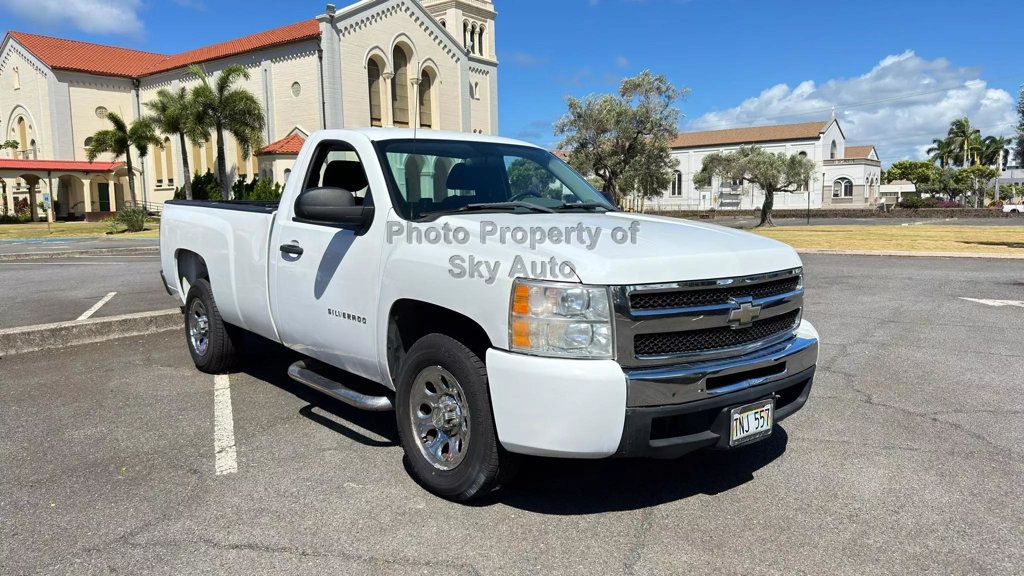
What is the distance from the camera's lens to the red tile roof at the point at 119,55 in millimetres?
49084

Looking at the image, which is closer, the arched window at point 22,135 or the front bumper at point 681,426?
the front bumper at point 681,426

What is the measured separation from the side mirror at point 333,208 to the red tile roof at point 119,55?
155 ft

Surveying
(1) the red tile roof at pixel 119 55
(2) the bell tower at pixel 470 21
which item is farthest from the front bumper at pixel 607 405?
(2) the bell tower at pixel 470 21

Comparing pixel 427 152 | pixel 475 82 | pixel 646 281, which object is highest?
pixel 475 82

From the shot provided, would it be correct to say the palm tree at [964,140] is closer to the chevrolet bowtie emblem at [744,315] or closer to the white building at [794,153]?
the white building at [794,153]

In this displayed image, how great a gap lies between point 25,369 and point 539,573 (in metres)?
5.70

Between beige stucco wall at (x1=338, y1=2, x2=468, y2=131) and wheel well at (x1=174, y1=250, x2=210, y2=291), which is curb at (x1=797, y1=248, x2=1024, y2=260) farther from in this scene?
beige stucco wall at (x1=338, y1=2, x2=468, y2=131)

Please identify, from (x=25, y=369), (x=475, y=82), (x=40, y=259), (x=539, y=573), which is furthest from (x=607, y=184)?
(x=539, y=573)

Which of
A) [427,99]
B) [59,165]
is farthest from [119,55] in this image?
[427,99]

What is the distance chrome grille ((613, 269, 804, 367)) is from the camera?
3.07 m

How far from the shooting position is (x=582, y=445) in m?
3.10

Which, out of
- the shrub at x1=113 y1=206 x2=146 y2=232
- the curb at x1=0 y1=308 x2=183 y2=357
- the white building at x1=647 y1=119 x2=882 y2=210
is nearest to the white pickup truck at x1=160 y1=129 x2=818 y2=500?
the curb at x1=0 y1=308 x2=183 y2=357

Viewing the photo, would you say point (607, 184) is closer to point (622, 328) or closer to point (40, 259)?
point (40, 259)

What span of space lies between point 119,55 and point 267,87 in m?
21.1
